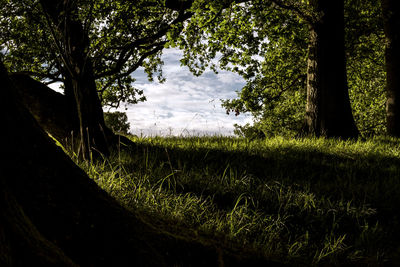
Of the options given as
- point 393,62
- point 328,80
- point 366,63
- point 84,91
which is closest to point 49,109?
point 84,91

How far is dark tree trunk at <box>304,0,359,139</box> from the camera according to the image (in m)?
8.02

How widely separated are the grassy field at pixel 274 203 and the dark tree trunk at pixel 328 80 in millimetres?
2527

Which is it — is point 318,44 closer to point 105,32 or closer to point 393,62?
point 393,62

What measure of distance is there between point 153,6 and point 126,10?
1.11 m

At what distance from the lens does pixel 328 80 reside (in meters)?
A: 8.12

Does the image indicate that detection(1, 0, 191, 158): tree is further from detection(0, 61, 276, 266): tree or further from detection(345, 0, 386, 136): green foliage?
detection(345, 0, 386, 136): green foliage

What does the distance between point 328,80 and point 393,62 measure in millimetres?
3871

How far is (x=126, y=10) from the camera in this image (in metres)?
9.82

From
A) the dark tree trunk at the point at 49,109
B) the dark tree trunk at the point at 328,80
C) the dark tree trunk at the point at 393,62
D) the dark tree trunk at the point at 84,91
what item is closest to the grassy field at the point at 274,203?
the dark tree trunk at the point at 84,91

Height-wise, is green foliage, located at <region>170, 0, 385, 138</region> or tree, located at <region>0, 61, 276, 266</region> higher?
green foliage, located at <region>170, 0, 385, 138</region>

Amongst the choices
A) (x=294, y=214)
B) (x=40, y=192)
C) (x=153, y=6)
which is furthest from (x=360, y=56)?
(x=40, y=192)

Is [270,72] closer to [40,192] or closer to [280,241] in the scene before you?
[280,241]

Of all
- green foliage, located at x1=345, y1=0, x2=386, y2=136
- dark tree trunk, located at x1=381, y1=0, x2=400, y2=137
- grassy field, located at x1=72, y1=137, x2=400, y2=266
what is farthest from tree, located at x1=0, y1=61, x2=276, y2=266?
green foliage, located at x1=345, y1=0, x2=386, y2=136

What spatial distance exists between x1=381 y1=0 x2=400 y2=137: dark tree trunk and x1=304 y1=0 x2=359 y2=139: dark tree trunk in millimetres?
2938
